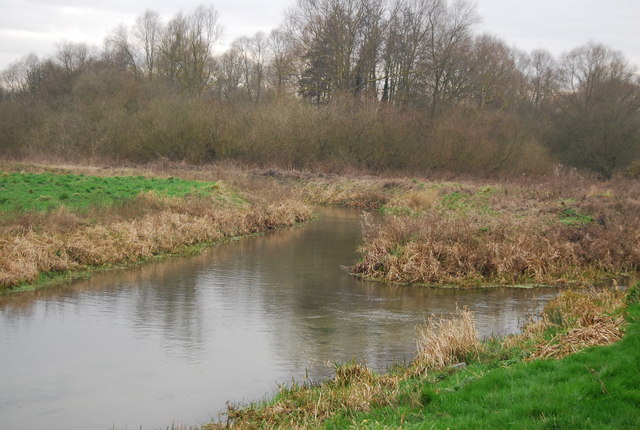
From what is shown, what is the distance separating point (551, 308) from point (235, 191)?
65.5 ft

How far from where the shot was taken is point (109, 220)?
18875mm

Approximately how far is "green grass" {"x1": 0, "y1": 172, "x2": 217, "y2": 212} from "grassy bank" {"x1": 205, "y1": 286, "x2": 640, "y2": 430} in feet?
44.6

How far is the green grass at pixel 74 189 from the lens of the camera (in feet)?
67.1

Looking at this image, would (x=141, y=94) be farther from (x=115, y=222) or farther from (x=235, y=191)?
(x=115, y=222)

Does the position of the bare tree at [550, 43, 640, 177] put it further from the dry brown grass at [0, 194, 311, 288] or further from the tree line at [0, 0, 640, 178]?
the dry brown grass at [0, 194, 311, 288]

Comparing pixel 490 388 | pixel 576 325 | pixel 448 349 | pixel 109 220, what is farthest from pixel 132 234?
pixel 490 388

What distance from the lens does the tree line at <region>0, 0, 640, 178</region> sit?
148 feet

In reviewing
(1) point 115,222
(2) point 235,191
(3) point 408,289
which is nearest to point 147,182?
(2) point 235,191

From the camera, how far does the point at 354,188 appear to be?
37.6 meters

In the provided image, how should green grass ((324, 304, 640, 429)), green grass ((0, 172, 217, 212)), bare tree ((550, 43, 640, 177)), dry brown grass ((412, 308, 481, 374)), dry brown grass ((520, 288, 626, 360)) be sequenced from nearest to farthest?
green grass ((324, 304, 640, 429)) → dry brown grass ((520, 288, 626, 360)) → dry brown grass ((412, 308, 481, 374)) → green grass ((0, 172, 217, 212)) → bare tree ((550, 43, 640, 177))

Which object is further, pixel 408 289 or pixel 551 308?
pixel 408 289

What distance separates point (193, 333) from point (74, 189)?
50.5 feet

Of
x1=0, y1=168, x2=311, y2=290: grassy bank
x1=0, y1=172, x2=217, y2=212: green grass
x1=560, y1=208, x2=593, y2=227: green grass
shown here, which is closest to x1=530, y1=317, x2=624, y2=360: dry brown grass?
x1=0, y1=168, x2=311, y2=290: grassy bank

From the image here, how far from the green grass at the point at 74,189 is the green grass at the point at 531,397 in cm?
1480
